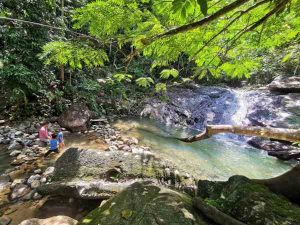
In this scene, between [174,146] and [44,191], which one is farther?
[174,146]

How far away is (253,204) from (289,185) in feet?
3.00

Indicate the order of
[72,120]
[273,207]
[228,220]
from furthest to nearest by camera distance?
[72,120], [273,207], [228,220]

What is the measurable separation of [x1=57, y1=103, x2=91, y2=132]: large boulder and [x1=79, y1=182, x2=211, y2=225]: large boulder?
722 cm

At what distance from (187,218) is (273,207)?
1.06 metres

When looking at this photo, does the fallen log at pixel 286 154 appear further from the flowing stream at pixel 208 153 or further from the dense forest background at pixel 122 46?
the dense forest background at pixel 122 46

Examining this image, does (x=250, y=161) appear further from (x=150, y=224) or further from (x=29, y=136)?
(x=29, y=136)

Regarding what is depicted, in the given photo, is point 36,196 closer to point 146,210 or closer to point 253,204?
point 146,210

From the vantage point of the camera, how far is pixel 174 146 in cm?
945

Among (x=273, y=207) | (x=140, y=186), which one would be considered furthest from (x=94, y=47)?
(x=273, y=207)

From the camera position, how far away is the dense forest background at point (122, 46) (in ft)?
8.50

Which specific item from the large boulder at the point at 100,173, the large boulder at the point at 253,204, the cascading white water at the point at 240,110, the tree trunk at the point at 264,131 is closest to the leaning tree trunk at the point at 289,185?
the large boulder at the point at 253,204

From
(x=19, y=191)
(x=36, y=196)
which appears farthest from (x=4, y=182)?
(x=36, y=196)

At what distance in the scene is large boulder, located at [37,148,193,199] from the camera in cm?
458

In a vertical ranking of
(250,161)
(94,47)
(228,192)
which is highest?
(94,47)
